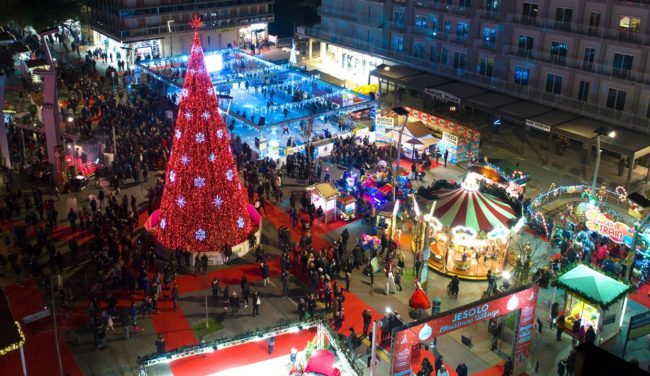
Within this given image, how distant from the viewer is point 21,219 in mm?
35000

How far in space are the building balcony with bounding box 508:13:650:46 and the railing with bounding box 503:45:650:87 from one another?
5.76ft

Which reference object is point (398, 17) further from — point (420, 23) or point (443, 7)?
point (443, 7)

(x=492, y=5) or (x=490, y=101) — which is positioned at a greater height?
(x=492, y=5)

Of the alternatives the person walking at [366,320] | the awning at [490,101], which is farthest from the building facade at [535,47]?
the person walking at [366,320]

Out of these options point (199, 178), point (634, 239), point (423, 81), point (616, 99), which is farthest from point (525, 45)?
point (199, 178)

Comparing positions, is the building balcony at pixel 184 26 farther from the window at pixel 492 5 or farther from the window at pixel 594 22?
the window at pixel 594 22

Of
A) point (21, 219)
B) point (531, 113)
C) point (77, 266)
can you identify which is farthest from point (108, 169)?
point (531, 113)

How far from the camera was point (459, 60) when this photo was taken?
53594mm

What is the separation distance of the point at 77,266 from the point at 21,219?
626cm

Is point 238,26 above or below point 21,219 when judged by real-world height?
above

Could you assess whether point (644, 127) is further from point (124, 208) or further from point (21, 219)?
point (21, 219)

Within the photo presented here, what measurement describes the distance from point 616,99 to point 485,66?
11.1 metres

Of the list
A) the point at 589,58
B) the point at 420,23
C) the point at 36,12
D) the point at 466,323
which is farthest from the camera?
the point at 36,12

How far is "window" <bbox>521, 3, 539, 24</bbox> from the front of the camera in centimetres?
4688
